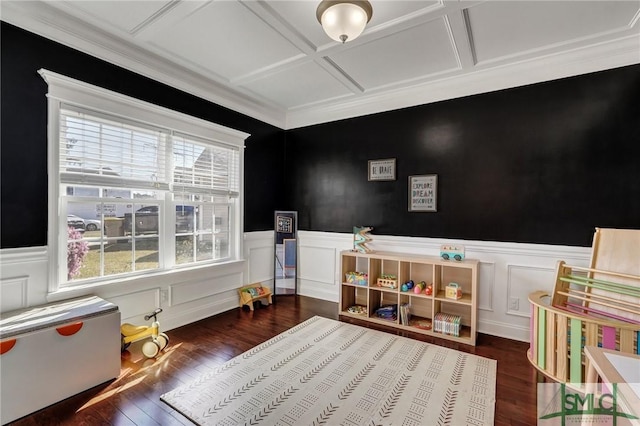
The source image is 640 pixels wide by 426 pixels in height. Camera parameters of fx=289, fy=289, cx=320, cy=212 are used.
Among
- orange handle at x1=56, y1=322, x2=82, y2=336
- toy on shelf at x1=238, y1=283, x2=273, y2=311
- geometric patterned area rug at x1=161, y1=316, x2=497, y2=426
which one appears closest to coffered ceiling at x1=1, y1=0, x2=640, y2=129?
orange handle at x1=56, y1=322, x2=82, y2=336

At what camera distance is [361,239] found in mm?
3773

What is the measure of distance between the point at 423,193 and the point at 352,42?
6.11 feet

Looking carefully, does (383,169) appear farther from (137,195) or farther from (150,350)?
(150,350)

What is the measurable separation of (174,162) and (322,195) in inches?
79.5

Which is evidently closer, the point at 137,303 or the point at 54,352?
the point at 54,352

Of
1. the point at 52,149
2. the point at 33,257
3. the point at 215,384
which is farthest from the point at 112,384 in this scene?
the point at 52,149

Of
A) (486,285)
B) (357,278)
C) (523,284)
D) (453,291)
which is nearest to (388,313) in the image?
(357,278)

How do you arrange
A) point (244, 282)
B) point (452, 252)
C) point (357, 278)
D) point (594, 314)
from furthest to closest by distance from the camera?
point (244, 282)
point (357, 278)
point (452, 252)
point (594, 314)

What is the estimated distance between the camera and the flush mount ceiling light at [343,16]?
74.3 inches

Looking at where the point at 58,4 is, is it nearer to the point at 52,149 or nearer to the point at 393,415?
the point at 52,149

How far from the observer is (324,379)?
227 cm

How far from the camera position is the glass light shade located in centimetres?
188

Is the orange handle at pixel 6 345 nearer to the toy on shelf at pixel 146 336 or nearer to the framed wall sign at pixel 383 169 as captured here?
the toy on shelf at pixel 146 336

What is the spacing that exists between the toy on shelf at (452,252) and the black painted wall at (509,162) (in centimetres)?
22
